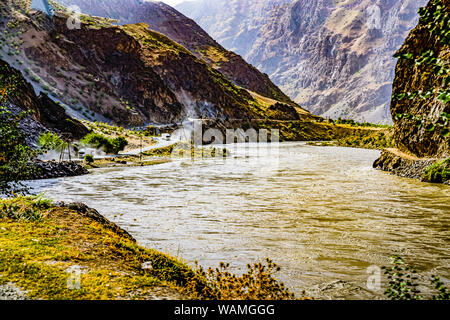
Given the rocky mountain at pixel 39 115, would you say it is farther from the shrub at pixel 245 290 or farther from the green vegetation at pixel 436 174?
the green vegetation at pixel 436 174

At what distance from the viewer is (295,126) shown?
6978 inches

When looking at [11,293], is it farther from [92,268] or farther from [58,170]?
[58,170]

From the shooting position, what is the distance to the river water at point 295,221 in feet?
35.2

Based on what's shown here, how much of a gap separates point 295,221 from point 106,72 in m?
114

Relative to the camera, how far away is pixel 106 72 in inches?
4604

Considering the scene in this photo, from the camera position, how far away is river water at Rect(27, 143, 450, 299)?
10.7m

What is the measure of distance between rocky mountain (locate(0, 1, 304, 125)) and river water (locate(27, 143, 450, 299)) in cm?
6318

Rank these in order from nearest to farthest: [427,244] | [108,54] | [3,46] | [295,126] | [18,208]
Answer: [18,208] < [427,244] < [3,46] < [108,54] < [295,126]

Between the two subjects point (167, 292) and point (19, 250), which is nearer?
point (167, 292)

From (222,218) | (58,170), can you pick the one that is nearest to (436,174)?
(222,218)
